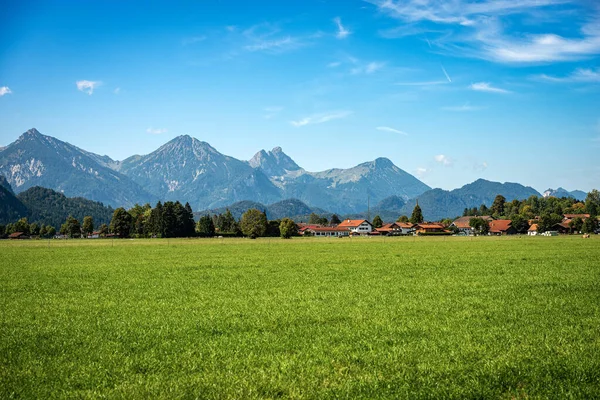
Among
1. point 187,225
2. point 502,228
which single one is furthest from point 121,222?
point 502,228

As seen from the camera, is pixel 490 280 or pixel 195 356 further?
pixel 490 280

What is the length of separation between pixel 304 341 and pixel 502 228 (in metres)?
186

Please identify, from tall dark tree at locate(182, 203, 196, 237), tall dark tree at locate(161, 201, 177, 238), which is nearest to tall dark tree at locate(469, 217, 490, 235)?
tall dark tree at locate(182, 203, 196, 237)

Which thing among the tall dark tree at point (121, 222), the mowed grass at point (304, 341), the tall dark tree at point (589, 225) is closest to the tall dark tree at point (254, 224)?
the tall dark tree at point (121, 222)

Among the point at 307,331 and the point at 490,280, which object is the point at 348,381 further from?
the point at 490,280

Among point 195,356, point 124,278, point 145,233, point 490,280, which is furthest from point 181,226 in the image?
point 195,356

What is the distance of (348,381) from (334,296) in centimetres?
1046

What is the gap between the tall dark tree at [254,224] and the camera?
134 meters

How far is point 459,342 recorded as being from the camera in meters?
12.0

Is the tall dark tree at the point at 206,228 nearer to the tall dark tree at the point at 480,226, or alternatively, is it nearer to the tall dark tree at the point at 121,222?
the tall dark tree at the point at 121,222

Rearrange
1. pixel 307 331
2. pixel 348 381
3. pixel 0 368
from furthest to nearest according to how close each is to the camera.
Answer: pixel 307 331, pixel 0 368, pixel 348 381

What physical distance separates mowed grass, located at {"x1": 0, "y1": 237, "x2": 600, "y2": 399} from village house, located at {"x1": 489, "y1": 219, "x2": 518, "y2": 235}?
6554 inches

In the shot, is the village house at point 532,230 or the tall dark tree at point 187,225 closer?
the tall dark tree at point 187,225

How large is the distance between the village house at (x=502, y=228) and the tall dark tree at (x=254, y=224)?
97805 millimetres
